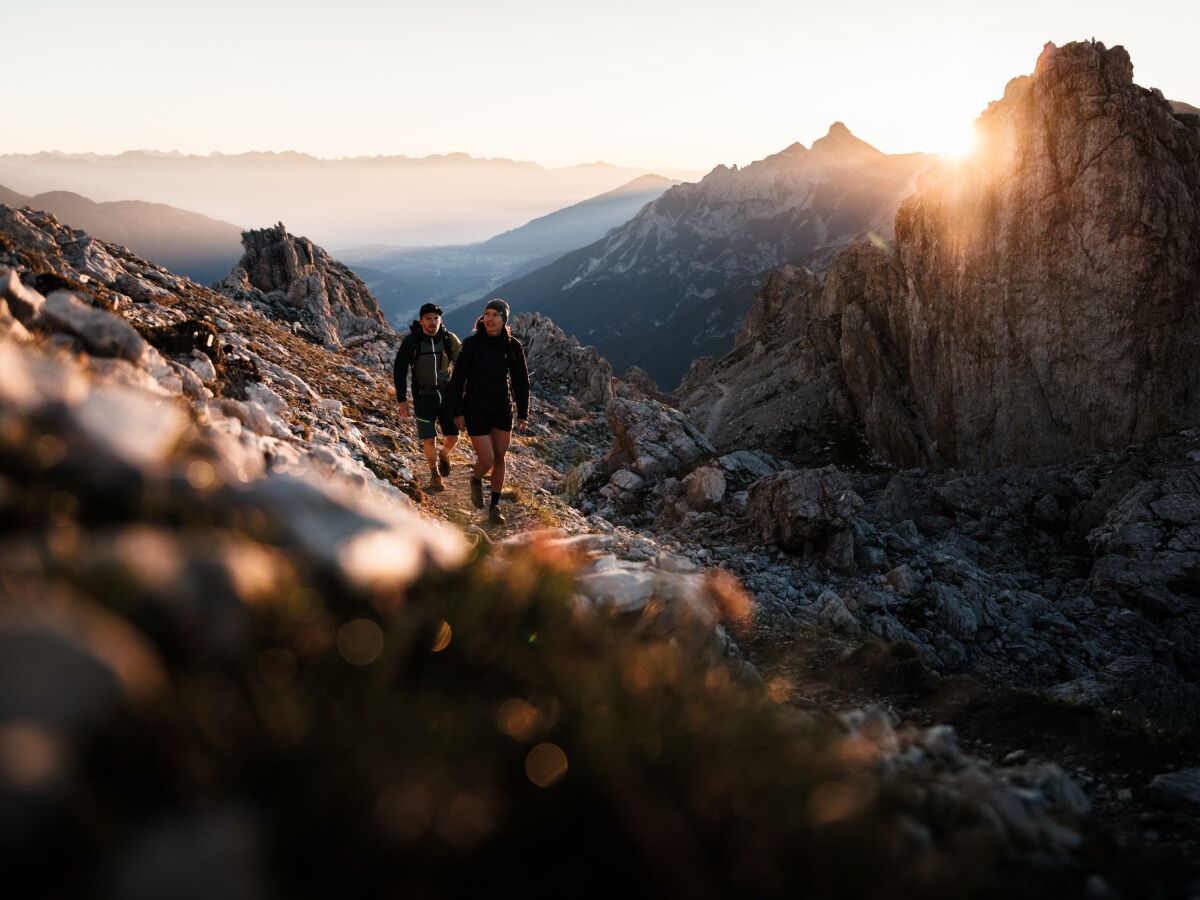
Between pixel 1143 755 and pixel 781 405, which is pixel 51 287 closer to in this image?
pixel 1143 755

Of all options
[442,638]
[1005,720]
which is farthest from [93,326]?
[1005,720]

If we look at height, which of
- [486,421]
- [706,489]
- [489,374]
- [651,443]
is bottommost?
[706,489]

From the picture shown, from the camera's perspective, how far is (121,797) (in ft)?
7.73

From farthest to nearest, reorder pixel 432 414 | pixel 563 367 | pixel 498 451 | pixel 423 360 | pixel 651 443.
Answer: pixel 563 367 → pixel 651 443 → pixel 432 414 → pixel 423 360 → pixel 498 451

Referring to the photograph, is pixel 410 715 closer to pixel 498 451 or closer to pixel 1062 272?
pixel 498 451

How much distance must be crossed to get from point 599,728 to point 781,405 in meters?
53.6

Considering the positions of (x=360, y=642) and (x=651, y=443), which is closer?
(x=360, y=642)

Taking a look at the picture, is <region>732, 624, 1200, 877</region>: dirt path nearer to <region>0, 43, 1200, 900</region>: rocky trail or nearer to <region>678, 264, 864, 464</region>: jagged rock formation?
<region>0, 43, 1200, 900</region>: rocky trail

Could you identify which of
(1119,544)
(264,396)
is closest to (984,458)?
(1119,544)

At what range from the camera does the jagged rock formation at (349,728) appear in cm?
239

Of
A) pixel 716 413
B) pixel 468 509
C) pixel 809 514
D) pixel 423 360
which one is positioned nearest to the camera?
pixel 423 360

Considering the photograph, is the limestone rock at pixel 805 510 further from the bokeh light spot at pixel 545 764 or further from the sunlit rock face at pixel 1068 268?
the sunlit rock face at pixel 1068 268

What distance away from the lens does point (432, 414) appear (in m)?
13.8

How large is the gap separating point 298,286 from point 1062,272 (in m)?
62.2
